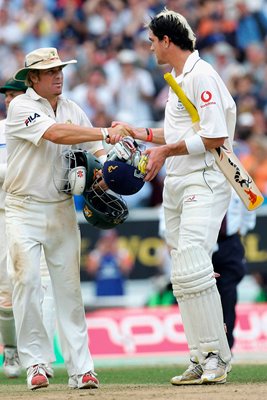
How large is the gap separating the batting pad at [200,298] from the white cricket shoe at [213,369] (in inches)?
1.3

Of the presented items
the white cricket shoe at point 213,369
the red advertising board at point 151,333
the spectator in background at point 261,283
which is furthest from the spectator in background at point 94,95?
the white cricket shoe at point 213,369

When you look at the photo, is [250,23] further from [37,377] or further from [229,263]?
[37,377]

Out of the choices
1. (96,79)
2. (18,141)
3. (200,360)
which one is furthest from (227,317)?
(96,79)

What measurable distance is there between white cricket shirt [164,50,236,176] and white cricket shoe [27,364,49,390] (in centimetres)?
159

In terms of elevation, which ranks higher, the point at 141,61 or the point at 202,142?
the point at 141,61

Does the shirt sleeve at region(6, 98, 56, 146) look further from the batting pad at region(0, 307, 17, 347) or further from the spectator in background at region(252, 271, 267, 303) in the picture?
the spectator in background at region(252, 271, 267, 303)

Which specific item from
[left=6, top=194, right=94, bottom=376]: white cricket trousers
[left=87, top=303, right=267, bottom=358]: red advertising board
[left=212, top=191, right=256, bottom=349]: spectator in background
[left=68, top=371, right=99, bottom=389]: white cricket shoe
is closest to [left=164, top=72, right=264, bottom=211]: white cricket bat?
[left=6, top=194, right=94, bottom=376]: white cricket trousers

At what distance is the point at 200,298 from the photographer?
750 cm

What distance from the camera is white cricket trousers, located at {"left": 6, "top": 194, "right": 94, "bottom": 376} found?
25.3 feet

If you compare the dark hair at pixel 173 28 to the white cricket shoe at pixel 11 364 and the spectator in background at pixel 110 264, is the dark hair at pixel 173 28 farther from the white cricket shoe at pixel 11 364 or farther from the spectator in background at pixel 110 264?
the spectator in background at pixel 110 264

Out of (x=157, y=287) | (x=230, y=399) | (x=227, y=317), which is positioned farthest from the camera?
(x=157, y=287)

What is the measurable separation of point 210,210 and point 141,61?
31.7 feet

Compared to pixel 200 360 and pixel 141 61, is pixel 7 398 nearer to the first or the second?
pixel 200 360

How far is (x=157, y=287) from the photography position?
13.7 m
